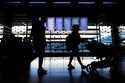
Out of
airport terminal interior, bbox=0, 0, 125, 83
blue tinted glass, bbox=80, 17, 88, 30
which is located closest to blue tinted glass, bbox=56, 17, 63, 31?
airport terminal interior, bbox=0, 0, 125, 83

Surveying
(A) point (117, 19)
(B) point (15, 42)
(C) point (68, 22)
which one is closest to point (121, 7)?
(A) point (117, 19)

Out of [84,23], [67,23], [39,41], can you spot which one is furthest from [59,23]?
[39,41]

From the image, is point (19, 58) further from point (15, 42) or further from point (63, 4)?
point (63, 4)

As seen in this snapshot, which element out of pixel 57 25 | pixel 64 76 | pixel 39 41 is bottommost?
pixel 64 76

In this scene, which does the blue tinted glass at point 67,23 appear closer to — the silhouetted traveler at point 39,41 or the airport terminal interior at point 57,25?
the airport terminal interior at point 57,25

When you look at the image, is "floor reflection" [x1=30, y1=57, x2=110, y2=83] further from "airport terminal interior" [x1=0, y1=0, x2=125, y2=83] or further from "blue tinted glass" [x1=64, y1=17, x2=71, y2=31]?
"blue tinted glass" [x1=64, y1=17, x2=71, y2=31]

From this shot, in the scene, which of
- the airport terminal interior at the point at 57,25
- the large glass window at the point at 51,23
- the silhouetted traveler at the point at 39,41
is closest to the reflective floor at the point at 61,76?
the silhouetted traveler at the point at 39,41

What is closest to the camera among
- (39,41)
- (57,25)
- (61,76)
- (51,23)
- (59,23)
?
(61,76)

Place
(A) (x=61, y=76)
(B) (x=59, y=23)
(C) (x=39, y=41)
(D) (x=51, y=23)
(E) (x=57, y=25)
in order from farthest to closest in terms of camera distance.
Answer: (E) (x=57, y=25)
(B) (x=59, y=23)
(D) (x=51, y=23)
(C) (x=39, y=41)
(A) (x=61, y=76)

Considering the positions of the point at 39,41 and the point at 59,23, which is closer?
the point at 39,41

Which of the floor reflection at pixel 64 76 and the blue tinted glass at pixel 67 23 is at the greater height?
the blue tinted glass at pixel 67 23

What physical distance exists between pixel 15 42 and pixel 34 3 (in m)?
1.88

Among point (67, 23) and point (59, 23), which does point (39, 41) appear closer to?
point (59, 23)

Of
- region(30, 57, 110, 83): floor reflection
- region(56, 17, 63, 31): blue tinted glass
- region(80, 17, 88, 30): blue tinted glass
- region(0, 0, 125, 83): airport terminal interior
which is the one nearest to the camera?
region(30, 57, 110, 83): floor reflection
